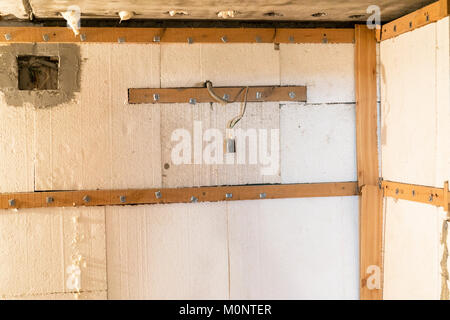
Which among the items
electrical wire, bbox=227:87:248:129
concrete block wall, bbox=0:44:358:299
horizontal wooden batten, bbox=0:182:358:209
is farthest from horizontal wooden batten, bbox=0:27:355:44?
horizontal wooden batten, bbox=0:182:358:209

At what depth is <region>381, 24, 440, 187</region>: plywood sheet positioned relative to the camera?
1.60 meters

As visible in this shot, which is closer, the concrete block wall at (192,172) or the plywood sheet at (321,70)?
the concrete block wall at (192,172)

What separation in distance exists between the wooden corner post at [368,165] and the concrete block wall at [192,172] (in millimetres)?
38

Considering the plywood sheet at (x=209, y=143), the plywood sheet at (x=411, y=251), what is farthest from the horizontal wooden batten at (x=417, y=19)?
the plywood sheet at (x=411, y=251)

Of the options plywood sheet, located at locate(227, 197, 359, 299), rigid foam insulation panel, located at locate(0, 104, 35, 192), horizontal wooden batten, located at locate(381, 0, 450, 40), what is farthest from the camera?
plywood sheet, located at locate(227, 197, 359, 299)

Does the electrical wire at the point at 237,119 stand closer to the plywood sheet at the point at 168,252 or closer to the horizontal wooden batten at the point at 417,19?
the plywood sheet at the point at 168,252

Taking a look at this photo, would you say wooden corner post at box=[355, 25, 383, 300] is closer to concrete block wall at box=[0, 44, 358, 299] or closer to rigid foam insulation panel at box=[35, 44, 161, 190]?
concrete block wall at box=[0, 44, 358, 299]

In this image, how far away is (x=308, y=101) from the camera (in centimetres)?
190

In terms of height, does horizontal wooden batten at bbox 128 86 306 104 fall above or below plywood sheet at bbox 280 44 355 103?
below

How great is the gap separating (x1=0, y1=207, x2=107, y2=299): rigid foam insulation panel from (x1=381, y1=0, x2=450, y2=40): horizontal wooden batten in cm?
140

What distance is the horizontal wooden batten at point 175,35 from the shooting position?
5.78 ft

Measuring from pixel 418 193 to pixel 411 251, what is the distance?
0.24 meters

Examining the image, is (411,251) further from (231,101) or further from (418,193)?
(231,101)

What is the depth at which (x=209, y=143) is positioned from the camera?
6.10ft
